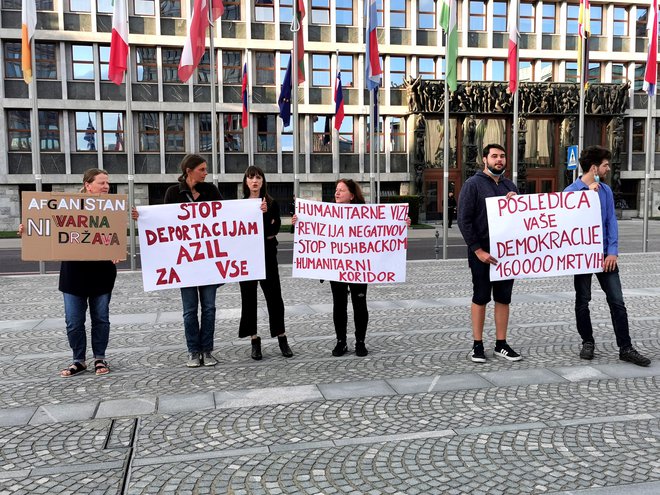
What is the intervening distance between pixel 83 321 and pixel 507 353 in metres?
4.22

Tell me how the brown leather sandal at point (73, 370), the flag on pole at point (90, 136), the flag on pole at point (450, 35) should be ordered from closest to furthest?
the brown leather sandal at point (73, 370) < the flag on pole at point (450, 35) < the flag on pole at point (90, 136)

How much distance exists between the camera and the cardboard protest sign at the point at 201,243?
6121mm

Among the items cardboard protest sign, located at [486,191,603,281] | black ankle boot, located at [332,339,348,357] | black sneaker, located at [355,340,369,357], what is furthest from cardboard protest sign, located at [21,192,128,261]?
cardboard protest sign, located at [486,191,603,281]

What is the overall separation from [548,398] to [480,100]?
113 feet

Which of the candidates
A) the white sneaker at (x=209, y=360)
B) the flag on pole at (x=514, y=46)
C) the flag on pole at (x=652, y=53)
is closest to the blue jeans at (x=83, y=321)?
the white sneaker at (x=209, y=360)

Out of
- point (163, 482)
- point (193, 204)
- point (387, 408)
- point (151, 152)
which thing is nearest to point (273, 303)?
point (193, 204)

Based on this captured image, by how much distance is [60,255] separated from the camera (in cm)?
577

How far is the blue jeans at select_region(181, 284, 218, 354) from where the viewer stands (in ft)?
19.8

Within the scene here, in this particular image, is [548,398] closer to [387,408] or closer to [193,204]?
[387,408]

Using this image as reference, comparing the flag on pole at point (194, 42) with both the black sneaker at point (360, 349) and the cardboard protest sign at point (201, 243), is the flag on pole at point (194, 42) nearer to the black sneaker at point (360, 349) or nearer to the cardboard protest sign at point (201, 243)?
the cardboard protest sign at point (201, 243)

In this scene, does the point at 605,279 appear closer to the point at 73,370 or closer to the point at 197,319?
the point at 197,319

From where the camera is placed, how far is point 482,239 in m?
6.17

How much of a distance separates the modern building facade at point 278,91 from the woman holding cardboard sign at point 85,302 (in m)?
28.3

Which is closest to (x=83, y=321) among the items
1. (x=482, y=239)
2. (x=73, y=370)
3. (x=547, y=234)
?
(x=73, y=370)
